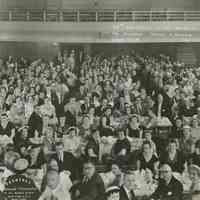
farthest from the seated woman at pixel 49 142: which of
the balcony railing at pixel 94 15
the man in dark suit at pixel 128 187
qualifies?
the balcony railing at pixel 94 15

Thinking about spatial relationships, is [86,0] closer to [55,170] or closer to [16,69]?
[16,69]

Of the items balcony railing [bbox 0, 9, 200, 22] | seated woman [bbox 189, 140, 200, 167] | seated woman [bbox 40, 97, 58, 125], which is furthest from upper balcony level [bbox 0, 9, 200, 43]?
seated woman [bbox 189, 140, 200, 167]

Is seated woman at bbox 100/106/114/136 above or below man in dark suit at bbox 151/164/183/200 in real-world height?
above

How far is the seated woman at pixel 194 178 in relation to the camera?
43.8 inches

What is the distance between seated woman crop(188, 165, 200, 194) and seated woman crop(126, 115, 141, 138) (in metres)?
0.18

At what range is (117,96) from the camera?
1.13 metres

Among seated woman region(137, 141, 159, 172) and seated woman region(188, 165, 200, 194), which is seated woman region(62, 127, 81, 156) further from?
seated woman region(188, 165, 200, 194)

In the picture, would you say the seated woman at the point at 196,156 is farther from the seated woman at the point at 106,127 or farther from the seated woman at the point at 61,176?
the seated woman at the point at 61,176

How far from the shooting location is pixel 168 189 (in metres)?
1.11

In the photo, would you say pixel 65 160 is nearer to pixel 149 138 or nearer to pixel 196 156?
pixel 149 138

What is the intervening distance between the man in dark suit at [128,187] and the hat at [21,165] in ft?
0.94

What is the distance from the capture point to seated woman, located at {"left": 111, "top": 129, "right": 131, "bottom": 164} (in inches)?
43.8

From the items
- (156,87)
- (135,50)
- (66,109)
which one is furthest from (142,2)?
(66,109)

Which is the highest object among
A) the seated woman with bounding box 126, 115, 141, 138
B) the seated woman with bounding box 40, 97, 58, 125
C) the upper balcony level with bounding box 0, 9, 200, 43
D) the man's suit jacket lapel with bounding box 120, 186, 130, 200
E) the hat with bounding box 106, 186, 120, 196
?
the upper balcony level with bounding box 0, 9, 200, 43
